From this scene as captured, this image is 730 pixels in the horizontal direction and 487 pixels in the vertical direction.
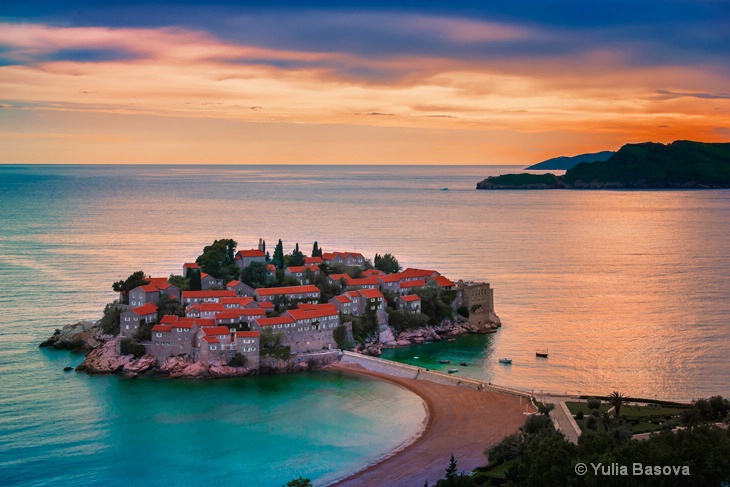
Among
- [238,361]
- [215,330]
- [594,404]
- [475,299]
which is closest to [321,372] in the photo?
[238,361]

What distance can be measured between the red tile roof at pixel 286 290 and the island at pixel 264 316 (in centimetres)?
11

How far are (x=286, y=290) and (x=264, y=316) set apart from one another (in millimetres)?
6127

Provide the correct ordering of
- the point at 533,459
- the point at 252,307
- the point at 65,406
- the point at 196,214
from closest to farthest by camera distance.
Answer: the point at 533,459 < the point at 65,406 < the point at 252,307 < the point at 196,214

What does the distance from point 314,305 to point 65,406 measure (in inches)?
806

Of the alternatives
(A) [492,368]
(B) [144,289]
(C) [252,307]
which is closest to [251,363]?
(C) [252,307]

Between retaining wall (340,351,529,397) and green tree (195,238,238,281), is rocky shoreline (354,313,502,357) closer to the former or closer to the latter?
retaining wall (340,351,529,397)

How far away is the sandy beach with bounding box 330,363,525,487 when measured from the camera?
133ft

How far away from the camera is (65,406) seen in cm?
5038

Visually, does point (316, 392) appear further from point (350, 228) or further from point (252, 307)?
point (350, 228)

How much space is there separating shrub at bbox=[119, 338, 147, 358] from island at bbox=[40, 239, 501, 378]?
72 millimetres

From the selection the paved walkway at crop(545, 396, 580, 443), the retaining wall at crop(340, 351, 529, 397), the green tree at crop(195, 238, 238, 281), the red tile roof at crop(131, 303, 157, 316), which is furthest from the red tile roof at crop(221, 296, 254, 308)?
the paved walkway at crop(545, 396, 580, 443)

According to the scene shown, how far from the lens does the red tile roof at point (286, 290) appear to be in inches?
2603

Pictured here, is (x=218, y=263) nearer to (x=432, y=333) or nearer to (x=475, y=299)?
(x=432, y=333)

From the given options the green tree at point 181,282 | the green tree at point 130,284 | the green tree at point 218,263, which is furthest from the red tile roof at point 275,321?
the green tree at point 218,263
